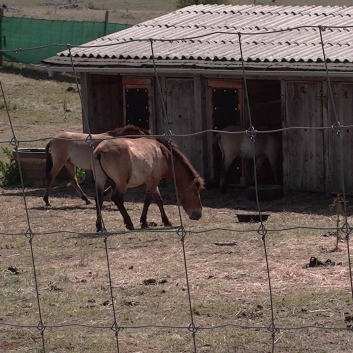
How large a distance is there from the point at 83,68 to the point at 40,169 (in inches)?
75.5

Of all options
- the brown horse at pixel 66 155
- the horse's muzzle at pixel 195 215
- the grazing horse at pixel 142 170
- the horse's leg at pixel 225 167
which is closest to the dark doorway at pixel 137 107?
the horse's leg at pixel 225 167

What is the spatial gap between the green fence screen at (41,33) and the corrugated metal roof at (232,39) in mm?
11312

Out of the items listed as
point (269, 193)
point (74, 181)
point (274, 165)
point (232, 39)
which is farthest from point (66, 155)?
point (232, 39)

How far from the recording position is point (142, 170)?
1318 centimetres

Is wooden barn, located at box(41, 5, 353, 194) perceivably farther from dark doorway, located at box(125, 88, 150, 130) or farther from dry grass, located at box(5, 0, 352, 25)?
dry grass, located at box(5, 0, 352, 25)

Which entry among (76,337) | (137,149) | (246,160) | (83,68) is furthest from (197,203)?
(76,337)

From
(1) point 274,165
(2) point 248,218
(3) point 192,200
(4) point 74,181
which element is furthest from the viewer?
(1) point 274,165

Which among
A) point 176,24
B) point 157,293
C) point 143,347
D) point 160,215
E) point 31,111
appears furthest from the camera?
point 31,111

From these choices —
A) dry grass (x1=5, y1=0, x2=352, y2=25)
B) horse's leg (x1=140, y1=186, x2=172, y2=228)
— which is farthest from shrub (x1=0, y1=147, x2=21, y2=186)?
dry grass (x1=5, y1=0, x2=352, y2=25)

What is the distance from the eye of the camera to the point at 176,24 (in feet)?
Answer: 60.9

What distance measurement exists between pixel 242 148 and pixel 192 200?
10.8ft

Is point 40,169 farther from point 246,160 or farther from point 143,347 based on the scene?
point 143,347

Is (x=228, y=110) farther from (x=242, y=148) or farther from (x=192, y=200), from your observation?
(x=192, y=200)

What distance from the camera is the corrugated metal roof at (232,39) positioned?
15.6 m
